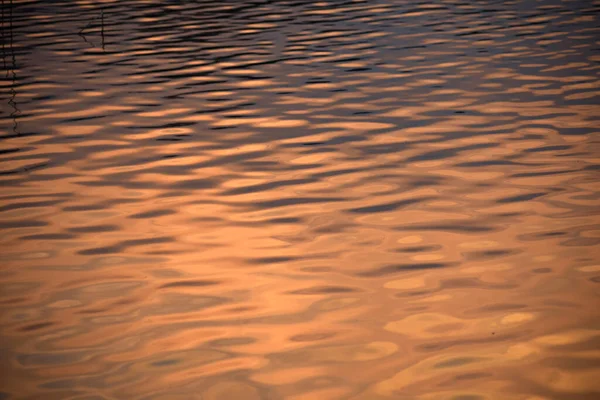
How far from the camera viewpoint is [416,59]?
12.7 m

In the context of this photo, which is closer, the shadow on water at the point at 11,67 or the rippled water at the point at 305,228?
the rippled water at the point at 305,228

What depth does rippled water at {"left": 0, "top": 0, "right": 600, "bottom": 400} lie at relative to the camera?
428 centimetres

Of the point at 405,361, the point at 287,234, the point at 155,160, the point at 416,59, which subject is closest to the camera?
the point at 405,361

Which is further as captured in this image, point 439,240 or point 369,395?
point 439,240

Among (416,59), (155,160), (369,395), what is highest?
(416,59)


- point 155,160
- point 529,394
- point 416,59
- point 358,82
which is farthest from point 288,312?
point 416,59

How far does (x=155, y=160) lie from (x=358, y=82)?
414 cm

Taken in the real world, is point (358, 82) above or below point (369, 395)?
above

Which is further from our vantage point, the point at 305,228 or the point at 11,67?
the point at 11,67

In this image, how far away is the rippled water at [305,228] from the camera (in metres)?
4.28

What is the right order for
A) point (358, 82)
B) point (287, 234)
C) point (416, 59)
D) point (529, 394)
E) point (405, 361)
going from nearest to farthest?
point (529, 394)
point (405, 361)
point (287, 234)
point (358, 82)
point (416, 59)

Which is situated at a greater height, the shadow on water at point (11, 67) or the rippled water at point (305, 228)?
the shadow on water at point (11, 67)

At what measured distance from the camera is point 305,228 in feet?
20.3

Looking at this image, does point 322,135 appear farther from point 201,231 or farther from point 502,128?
point 201,231
